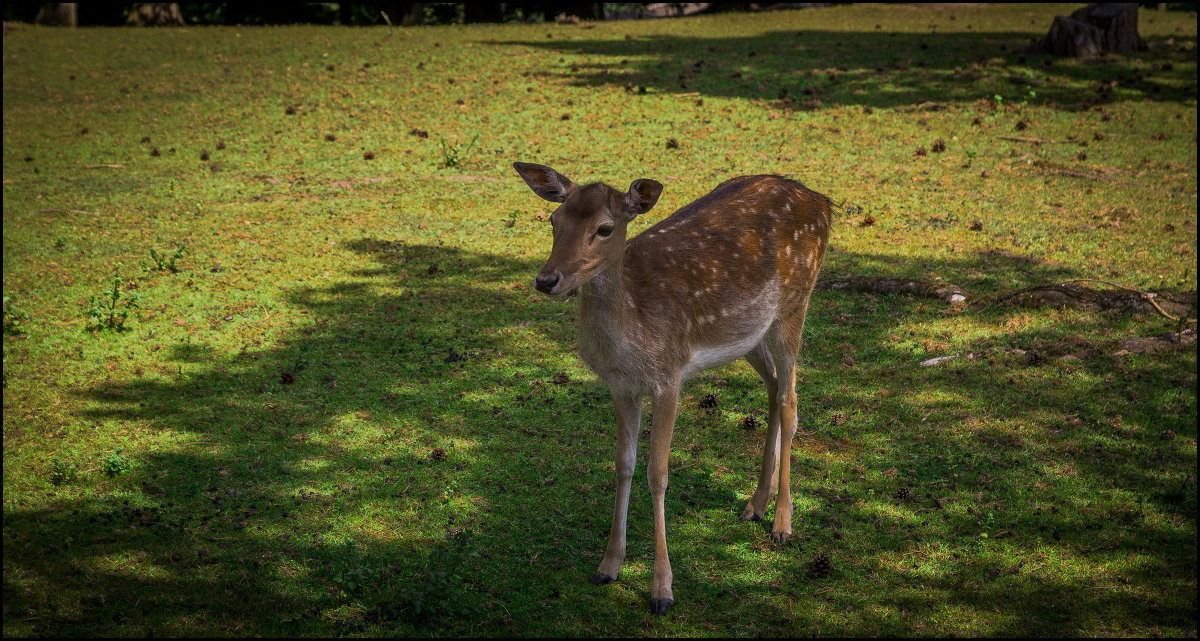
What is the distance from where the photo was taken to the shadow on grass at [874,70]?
57.4 ft

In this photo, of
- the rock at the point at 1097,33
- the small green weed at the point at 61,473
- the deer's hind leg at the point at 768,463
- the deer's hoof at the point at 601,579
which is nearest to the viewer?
the deer's hoof at the point at 601,579

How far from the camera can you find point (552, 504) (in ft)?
20.4

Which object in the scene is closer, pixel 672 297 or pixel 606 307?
pixel 606 307

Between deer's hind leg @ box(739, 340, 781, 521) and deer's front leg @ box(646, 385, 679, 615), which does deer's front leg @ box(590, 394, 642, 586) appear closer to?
deer's front leg @ box(646, 385, 679, 615)

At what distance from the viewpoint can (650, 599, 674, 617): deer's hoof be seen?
5148mm

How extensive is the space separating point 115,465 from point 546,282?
3.76 m

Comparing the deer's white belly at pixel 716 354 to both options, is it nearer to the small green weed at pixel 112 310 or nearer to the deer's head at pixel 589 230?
the deer's head at pixel 589 230

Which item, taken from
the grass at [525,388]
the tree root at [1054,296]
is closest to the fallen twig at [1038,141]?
the grass at [525,388]

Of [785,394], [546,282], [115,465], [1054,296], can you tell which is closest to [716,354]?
[785,394]

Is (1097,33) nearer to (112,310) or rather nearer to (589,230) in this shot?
(589,230)

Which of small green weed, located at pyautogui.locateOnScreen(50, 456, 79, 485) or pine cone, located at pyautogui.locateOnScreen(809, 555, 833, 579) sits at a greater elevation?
small green weed, located at pyautogui.locateOnScreen(50, 456, 79, 485)

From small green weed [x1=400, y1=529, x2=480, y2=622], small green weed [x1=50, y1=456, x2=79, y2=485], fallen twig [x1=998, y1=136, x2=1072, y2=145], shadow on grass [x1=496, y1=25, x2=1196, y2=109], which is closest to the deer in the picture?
small green weed [x1=400, y1=529, x2=480, y2=622]

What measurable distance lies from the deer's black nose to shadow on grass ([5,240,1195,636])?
178 centimetres

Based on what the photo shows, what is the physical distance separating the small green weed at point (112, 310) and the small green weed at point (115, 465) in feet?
8.64
